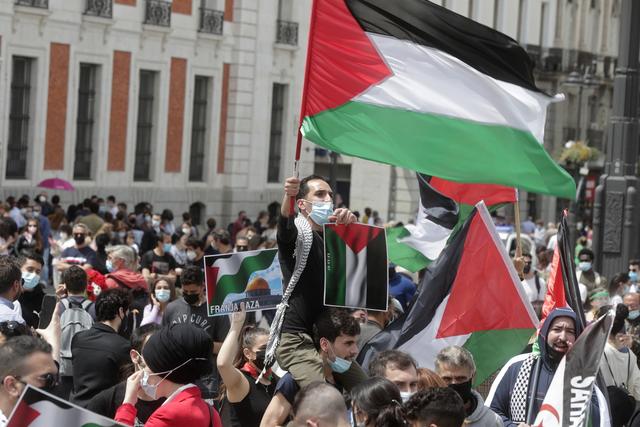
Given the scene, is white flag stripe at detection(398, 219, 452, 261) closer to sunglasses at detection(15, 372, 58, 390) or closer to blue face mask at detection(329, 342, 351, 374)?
blue face mask at detection(329, 342, 351, 374)

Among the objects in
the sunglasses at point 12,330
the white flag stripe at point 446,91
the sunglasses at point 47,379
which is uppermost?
the white flag stripe at point 446,91

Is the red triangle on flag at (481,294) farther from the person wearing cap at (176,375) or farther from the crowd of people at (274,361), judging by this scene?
the person wearing cap at (176,375)

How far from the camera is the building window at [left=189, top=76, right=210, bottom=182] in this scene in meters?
35.0

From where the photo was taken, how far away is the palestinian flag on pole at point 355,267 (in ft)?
25.4

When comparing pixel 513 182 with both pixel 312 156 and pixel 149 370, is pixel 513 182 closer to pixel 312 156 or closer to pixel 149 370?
pixel 149 370

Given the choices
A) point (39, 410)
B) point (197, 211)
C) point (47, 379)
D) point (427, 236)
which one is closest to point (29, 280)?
point (427, 236)

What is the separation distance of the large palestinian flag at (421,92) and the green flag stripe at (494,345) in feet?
3.23

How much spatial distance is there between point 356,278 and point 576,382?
1.61 m

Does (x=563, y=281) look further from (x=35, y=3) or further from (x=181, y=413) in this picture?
(x=35, y=3)

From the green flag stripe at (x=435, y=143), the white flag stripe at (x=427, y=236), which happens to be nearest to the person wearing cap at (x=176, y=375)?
the green flag stripe at (x=435, y=143)

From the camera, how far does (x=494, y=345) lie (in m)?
8.82

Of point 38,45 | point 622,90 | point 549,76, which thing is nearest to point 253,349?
point 622,90

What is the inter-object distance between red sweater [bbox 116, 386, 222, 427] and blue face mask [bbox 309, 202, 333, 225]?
178cm

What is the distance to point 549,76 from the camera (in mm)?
52906
